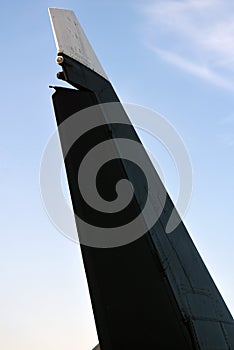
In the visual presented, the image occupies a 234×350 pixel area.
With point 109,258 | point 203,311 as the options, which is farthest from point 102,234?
point 203,311

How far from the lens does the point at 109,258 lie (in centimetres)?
390

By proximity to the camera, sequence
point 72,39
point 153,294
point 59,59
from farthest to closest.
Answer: point 72,39 < point 59,59 < point 153,294

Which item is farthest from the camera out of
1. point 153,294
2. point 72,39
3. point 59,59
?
point 72,39

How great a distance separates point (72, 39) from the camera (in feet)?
16.8

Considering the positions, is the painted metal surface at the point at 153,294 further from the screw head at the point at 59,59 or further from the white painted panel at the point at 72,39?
the white painted panel at the point at 72,39

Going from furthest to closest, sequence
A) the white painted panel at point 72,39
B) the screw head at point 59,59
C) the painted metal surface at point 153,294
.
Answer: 1. the white painted panel at point 72,39
2. the screw head at point 59,59
3. the painted metal surface at point 153,294

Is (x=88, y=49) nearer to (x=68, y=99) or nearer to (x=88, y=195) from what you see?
(x=68, y=99)

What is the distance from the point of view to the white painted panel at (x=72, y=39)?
4.89m

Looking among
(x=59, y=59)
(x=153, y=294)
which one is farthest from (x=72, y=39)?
(x=153, y=294)

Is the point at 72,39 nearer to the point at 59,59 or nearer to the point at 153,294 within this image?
the point at 59,59

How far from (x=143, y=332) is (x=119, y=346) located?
0.78 ft

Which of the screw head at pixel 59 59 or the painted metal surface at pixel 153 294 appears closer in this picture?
the painted metal surface at pixel 153 294

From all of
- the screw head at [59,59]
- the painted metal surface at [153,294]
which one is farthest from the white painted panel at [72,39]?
the painted metal surface at [153,294]

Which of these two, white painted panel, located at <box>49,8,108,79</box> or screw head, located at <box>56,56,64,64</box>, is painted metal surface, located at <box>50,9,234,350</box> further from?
white painted panel, located at <box>49,8,108,79</box>
